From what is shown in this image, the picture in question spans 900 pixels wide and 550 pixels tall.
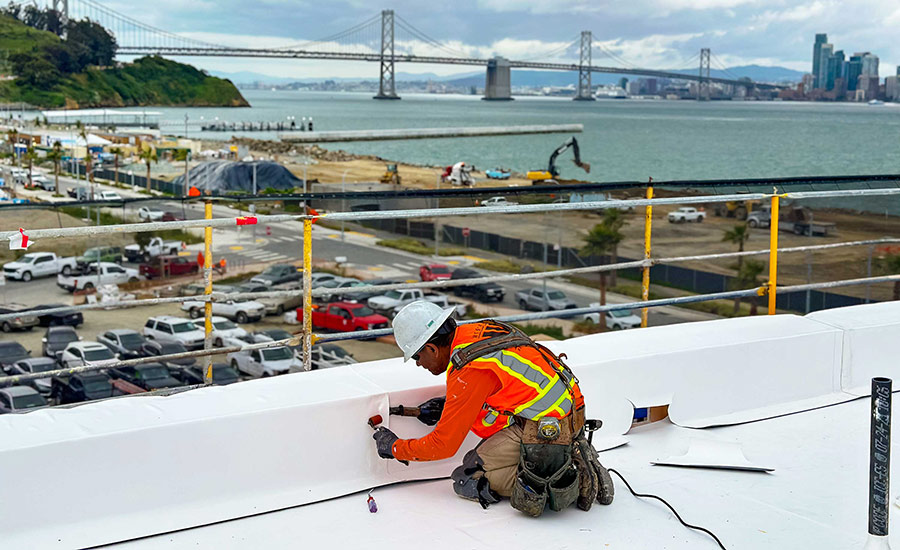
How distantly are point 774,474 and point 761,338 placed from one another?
31.4 inches

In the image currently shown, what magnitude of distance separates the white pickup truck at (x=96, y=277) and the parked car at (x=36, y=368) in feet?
26.0

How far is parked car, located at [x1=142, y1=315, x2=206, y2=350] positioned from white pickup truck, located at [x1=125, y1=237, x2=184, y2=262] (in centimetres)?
686

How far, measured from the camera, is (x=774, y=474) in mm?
3344

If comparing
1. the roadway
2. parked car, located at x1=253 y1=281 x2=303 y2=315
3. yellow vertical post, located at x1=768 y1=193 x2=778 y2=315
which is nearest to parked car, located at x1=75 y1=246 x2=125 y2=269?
the roadway

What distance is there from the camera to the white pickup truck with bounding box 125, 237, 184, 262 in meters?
35.5

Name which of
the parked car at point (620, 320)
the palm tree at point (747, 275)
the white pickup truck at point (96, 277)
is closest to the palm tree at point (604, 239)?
the parked car at point (620, 320)

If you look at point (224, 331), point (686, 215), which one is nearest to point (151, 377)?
point (224, 331)

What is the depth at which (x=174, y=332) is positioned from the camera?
2892cm

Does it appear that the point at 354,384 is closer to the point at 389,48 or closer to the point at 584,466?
the point at 584,466

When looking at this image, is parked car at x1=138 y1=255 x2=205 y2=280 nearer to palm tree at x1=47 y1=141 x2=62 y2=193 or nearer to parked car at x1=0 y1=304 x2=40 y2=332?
parked car at x1=0 y1=304 x2=40 y2=332

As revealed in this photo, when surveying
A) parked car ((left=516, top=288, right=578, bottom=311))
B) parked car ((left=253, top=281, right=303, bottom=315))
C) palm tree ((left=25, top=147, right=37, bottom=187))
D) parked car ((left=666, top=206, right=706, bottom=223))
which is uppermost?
palm tree ((left=25, top=147, right=37, bottom=187))

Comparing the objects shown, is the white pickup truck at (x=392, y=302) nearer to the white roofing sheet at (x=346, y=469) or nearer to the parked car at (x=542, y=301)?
the parked car at (x=542, y=301)

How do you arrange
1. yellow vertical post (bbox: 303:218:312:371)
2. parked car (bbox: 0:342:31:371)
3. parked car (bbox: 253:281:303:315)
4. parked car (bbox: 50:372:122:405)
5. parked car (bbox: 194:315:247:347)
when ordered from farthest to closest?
parked car (bbox: 253:281:303:315)
parked car (bbox: 194:315:247:347)
parked car (bbox: 0:342:31:371)
parked car (bbox: 50:372:122:405)
yellow vertical post (bbox: 303:218:312:371)

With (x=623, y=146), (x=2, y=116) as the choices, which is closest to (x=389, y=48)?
(x=623, y=146)
